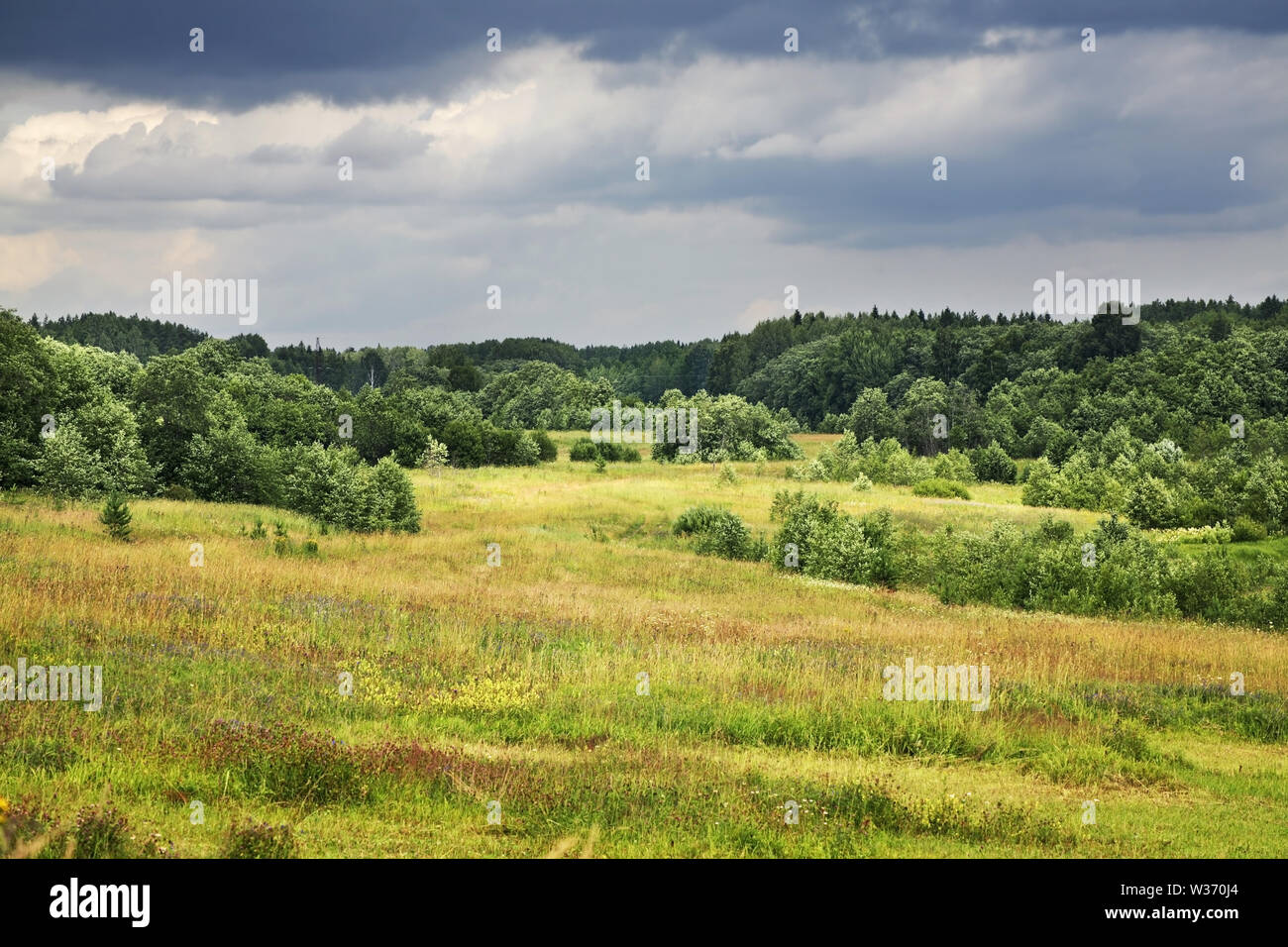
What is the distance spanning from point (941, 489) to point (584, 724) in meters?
72.1

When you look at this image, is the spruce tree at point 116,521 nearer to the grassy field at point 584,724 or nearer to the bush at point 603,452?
the grassy field at point 584,724

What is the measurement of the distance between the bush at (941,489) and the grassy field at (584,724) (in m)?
52.9

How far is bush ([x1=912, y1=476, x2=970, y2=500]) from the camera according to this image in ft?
264

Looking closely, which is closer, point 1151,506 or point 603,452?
point 1151,506

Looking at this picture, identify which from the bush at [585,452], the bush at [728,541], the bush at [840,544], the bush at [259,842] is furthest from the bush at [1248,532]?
the bush at [585,452]

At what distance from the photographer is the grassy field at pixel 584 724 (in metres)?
Answer: 9.66

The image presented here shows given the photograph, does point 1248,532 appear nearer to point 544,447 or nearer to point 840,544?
point 840,544

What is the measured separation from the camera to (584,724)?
44.0 feet

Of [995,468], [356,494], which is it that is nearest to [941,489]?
[995,468]

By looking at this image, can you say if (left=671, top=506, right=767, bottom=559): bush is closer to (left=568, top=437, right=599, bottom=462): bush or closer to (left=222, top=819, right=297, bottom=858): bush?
(left=222, top=819, right=297, bottom=858): bush

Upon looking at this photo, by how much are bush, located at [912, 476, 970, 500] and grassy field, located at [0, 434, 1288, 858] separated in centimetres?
5287

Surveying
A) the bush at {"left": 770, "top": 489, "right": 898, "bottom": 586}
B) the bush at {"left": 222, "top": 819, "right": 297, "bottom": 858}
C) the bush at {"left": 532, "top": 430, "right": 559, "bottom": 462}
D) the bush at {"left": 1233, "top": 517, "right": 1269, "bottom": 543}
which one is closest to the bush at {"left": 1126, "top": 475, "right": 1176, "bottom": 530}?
the bush at {"left": 1233, "top": 517, "right": 1269, "bottom": 543}

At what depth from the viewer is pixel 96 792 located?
372 inches
